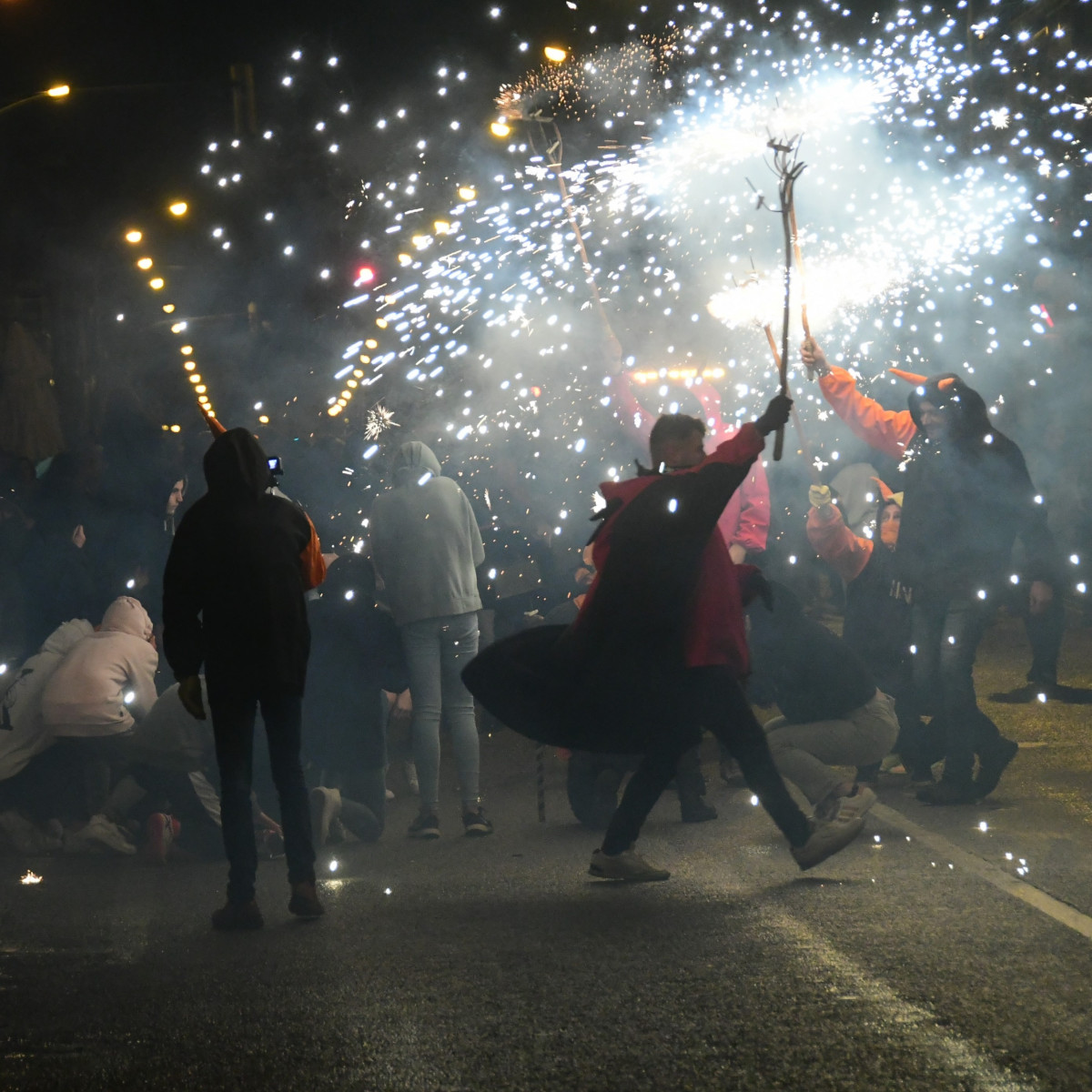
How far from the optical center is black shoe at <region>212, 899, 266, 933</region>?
4.94 m

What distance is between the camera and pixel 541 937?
4578mm

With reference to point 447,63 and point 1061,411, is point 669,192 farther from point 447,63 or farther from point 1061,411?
point 1061,411

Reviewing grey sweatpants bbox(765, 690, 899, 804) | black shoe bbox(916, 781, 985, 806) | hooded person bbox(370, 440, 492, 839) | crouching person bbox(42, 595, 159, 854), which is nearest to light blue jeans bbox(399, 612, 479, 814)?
hooded person bbox(370, 440, 492, 839)

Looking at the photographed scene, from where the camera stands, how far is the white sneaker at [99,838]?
6.52 metres

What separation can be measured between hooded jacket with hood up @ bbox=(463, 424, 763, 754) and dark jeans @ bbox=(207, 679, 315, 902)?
0.97 metres

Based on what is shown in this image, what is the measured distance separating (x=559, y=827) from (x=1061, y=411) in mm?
7276

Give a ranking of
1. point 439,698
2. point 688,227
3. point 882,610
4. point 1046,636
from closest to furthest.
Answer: point 439,698, point 882,610, point 1046,636, point 688,227

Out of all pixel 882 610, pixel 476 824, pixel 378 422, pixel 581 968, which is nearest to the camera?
pixel 581 968

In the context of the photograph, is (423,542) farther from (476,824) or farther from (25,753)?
(25,753)

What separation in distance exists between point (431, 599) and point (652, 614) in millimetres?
2170

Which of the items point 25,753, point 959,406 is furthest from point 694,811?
point 25,753

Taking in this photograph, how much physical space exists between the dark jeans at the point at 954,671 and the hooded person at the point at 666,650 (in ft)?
5.60

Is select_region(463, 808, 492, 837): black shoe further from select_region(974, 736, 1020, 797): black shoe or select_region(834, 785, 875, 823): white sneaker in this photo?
select_region(974, 736, 1020, 797): black shoe

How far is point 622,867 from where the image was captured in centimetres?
536
